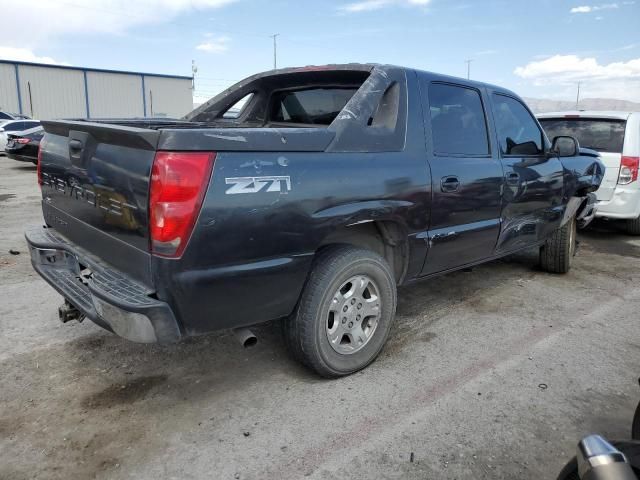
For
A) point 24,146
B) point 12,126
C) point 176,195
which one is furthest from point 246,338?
point 12,126

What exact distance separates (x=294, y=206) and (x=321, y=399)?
3.78ft

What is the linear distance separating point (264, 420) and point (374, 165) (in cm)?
157

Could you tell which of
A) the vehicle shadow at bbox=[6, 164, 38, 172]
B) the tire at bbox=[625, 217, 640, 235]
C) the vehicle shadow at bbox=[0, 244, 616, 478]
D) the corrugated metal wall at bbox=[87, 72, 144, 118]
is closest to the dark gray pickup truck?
the vehicle shadow at bbox=[0, 244, 616, 478]

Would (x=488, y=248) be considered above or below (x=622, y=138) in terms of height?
below

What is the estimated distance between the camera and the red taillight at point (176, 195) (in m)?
2.18

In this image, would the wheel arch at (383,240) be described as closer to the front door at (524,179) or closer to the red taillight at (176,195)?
the red taillight at (176,195)

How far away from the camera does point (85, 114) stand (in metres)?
34.6

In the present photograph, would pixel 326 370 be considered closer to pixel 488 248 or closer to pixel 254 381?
pixel 254 381

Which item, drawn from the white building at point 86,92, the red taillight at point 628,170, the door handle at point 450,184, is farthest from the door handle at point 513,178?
the white building at point 86,92

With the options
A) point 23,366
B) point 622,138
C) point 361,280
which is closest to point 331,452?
point 361,280

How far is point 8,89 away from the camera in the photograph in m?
31.3

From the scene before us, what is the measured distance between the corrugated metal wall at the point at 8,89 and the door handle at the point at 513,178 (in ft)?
116

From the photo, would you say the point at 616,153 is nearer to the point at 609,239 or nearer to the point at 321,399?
the point at 609,239

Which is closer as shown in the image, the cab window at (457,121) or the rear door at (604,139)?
the cab window at (457,121)
